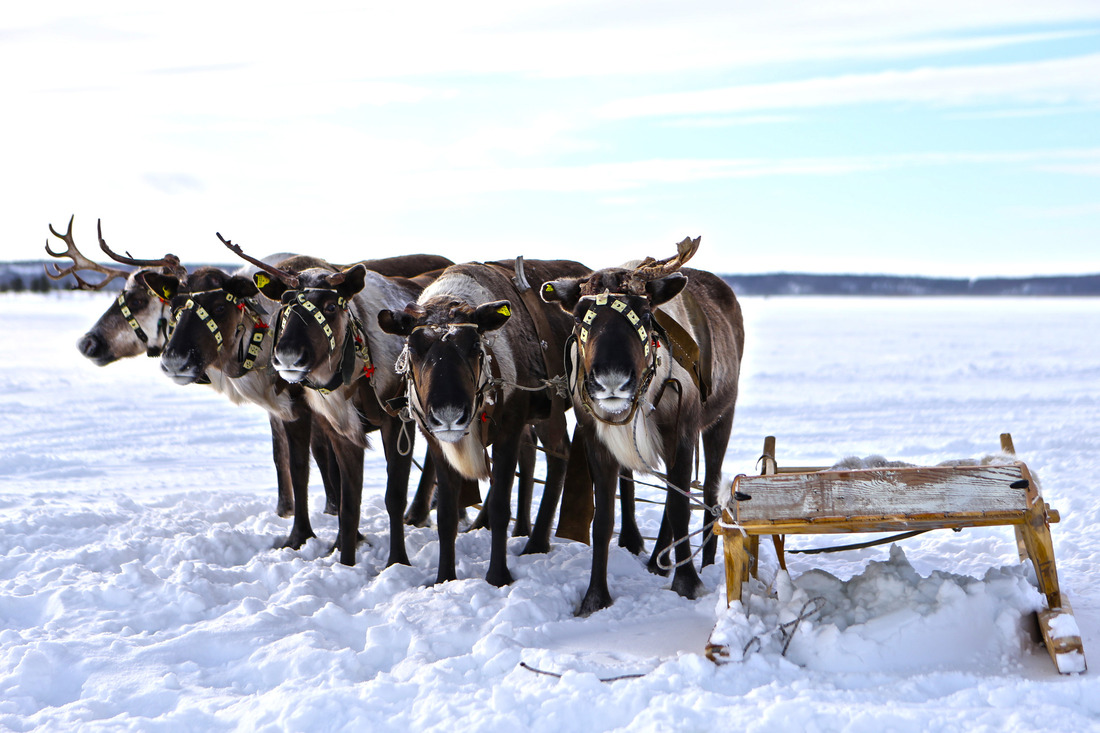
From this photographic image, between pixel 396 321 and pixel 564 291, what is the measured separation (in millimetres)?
947

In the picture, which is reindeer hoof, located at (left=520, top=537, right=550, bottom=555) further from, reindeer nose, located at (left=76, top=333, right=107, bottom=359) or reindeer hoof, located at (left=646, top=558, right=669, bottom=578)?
reindeer nose, located at (left=76, top=333, right=107, bottom=359)

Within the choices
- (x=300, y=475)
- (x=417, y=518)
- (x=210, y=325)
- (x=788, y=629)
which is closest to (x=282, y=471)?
(x=300, y=475)

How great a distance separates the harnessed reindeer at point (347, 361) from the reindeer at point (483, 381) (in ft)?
1.60

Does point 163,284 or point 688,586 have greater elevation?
point 163,284

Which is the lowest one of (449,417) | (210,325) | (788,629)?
(788,629)

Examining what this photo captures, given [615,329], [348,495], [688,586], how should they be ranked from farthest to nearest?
1. [348,495]
2. [688,586]
3. [615,329]

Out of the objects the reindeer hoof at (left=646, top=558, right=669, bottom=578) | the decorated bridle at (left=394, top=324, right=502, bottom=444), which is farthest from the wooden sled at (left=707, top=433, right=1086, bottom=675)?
the reindeer hoof at (left=646, top=558, right=669, bottom=578)

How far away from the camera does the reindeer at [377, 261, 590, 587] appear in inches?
201

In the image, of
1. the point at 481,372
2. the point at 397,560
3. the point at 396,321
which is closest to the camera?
the point at 396,321

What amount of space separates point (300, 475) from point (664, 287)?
11.4ft

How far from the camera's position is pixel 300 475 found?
7148 mm

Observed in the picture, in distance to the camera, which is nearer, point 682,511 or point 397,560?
point 682,511

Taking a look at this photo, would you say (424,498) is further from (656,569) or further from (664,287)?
(664,287)

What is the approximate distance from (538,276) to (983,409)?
9.65 meters
